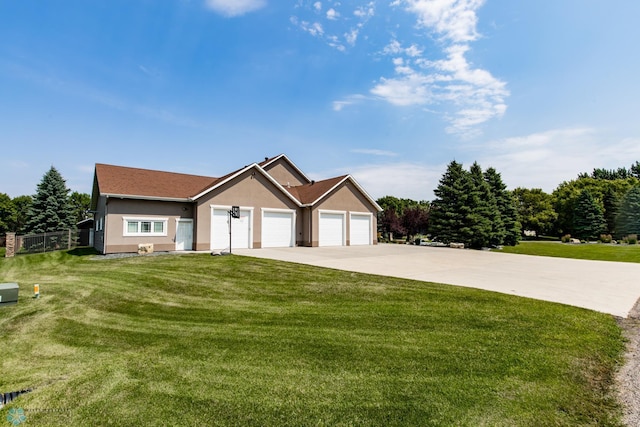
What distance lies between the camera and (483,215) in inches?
1058

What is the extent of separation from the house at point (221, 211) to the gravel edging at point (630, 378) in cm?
1525

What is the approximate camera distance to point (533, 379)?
375 cm

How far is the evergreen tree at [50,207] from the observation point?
33969mm

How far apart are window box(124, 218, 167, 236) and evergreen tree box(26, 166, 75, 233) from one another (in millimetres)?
25043

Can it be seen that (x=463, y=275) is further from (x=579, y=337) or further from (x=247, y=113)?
(x=247, y=113)

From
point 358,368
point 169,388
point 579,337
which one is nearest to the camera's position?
point 169,388

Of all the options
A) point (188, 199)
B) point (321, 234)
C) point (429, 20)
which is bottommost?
point (321, 234)

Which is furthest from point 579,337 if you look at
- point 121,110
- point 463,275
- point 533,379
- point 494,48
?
point 121,110

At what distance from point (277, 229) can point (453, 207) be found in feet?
53.5

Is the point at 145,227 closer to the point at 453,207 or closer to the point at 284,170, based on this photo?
the point at 284,170

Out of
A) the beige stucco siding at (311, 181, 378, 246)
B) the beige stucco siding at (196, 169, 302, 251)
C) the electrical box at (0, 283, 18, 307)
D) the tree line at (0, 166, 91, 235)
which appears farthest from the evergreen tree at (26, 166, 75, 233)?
the electrical box at (0, 283, 18, 307)

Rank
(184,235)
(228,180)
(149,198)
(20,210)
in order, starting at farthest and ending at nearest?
(20,210) < (228,180) < (184,235) < (149,198)

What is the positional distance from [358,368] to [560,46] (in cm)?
1526

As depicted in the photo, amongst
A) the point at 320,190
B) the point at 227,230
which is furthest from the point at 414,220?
the point at 227,230
